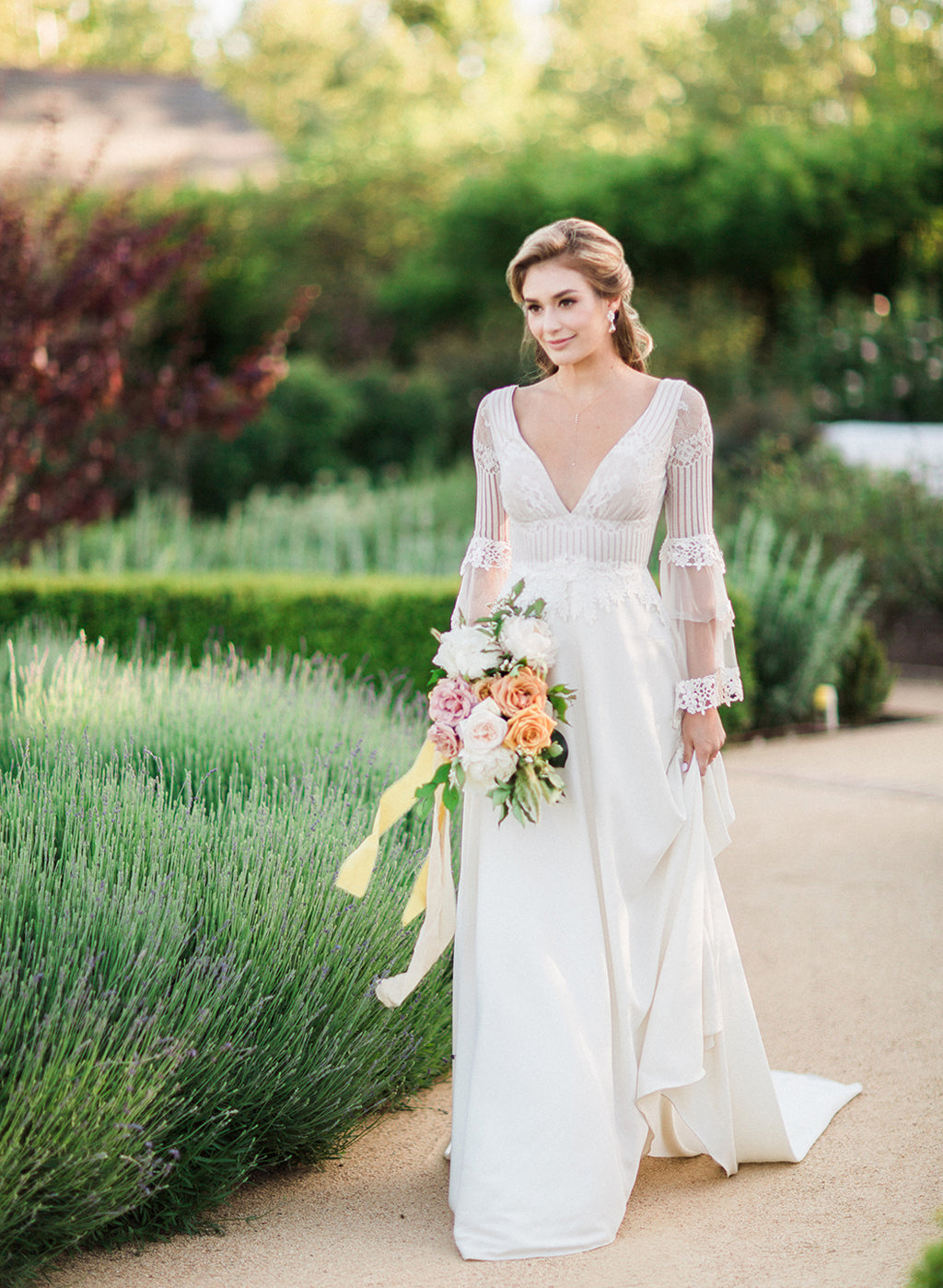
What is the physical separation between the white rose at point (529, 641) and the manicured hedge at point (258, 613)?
4.19 m

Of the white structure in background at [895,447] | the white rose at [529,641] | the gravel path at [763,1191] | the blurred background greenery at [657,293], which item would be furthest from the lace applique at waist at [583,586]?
the white structure in background at [895,447]

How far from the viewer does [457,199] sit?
18156 millimetres

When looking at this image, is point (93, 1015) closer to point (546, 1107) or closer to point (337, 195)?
point (546, 1107)

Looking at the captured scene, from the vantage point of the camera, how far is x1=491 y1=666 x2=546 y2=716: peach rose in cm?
279

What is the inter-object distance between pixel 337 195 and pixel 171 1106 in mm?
18581

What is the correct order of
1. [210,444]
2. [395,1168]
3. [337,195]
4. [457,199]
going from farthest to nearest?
[337,195] → [457,199] → [210,444] → [395,1168]

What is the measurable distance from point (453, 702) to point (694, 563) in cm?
63

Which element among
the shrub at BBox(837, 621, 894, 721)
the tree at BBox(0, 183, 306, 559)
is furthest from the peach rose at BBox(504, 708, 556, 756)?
the tree at BBox(0, 183, 306, 559)

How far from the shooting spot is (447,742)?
2.85 metres

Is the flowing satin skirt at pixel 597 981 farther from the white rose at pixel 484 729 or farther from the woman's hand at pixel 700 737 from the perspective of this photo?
the white rose at pixel 484 729

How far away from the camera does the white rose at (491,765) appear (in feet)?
9.06

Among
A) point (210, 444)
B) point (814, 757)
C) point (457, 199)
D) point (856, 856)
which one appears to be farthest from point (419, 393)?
point (856, 856)

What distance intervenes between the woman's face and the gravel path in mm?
1896

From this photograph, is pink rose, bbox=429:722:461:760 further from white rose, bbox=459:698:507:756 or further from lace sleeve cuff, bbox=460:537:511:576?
lace sleeve cuff, bbox=460:537:511:576
